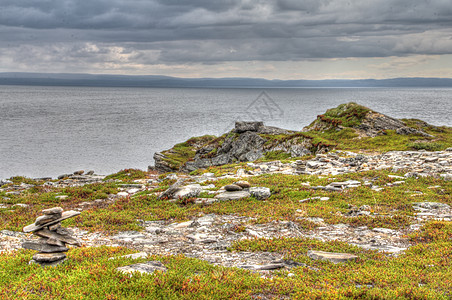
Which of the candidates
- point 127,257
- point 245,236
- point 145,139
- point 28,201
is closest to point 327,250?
point 245,236

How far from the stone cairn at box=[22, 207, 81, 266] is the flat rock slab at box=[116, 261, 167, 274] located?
238cm

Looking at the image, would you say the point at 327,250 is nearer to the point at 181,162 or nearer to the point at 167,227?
the point at 167,227

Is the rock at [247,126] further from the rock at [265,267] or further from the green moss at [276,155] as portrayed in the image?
the rock at [265,267]

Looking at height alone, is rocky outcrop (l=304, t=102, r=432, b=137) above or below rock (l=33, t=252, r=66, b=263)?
above

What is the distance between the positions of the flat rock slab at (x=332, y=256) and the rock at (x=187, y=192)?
1081 cm

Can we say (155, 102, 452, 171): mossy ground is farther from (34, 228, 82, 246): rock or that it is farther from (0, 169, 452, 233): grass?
(34, 228, 82, 246): rock

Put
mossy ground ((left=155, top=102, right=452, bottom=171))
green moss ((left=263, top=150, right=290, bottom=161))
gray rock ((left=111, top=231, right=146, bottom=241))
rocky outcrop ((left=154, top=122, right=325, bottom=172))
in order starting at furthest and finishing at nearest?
rocky outcrop ((left=154, top=122, right=325, bottom=172))
green moss ((left=263, top=150, right=290, bottom=161))
mossy ground ((left=155, top=102, right=452, bottom=171))
gray rock ((left=111, top=231, right=146, bottom=241))

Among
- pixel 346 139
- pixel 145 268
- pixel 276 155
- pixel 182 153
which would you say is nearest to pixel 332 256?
pixel 145 268

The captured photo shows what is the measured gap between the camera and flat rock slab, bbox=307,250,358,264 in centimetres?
1123

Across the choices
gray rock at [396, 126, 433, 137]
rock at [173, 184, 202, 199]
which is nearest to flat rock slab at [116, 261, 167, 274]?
rock at [173, 184, 202, 199]

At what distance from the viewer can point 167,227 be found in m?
16.3

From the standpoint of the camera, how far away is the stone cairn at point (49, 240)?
1047 cm

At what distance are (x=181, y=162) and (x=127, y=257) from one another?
45057 mm

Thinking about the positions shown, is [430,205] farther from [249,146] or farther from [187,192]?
[249,146]
